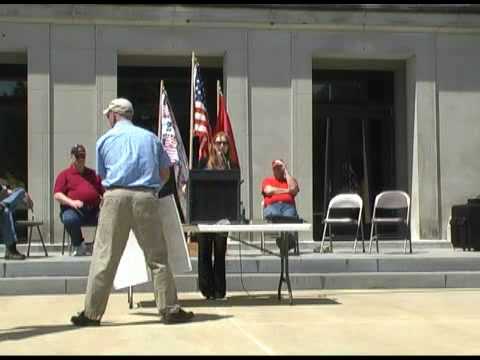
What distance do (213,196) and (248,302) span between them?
4.19 ft

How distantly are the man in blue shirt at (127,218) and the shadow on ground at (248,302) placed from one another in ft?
5.23

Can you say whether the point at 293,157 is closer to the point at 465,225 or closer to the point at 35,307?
the point at 465,225

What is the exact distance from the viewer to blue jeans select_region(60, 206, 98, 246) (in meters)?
12.1

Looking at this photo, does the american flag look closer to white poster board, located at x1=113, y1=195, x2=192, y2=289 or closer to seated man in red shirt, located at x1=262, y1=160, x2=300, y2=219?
seated man in red shirt, located at x1=262, y1=160, x2=300, y2=219

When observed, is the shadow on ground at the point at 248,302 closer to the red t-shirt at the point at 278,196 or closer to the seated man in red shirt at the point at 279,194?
the seated man in red shirt at the point at 279,194

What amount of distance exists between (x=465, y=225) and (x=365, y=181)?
9.88 ft

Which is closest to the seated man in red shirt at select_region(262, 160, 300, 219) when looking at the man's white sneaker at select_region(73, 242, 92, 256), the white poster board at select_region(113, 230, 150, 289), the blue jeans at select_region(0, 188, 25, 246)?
the man's white sneaker at select_region(73, 242, 92, 256)

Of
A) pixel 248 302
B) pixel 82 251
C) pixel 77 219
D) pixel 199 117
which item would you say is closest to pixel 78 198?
pixel 77 219

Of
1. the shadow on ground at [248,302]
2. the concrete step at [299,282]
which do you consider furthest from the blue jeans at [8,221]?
the shadow on ground at [248,302]

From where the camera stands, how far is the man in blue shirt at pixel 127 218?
7.42m

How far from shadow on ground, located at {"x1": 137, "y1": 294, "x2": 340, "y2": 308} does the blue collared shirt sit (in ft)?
6.79

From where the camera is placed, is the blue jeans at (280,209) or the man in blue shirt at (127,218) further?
the blue jeans at (280,209)

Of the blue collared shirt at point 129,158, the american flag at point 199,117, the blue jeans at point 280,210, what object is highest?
the american flag at point 199,117

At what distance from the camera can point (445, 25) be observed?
51.2 ft
